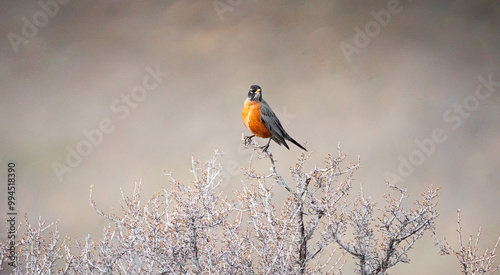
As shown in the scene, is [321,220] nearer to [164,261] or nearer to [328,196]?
[328,196]

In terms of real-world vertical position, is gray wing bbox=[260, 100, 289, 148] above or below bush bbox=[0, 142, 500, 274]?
above

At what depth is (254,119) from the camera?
241 inches

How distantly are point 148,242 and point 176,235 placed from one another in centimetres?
29

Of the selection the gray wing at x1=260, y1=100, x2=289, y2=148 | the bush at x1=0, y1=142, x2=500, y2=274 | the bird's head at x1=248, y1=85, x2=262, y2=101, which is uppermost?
the bird's head at x1=248, y1=85, x2=262, y2=101

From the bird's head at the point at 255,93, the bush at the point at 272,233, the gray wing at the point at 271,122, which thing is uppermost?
the bird's head at the point at 255,93

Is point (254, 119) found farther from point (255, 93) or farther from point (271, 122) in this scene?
point (255, 93)

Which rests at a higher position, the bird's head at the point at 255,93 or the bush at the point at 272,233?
the bird's head at the point at 255,93

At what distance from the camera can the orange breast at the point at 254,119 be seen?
6.12 metres

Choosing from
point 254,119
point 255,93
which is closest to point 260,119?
point 254,119

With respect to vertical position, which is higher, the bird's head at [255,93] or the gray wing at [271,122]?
the bird's head at [255,93]

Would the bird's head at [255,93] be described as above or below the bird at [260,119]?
above

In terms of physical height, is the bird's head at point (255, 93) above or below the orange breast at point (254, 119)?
above

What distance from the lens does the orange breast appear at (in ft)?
20.1

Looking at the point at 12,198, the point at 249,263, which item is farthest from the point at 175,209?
the point at 12,198
